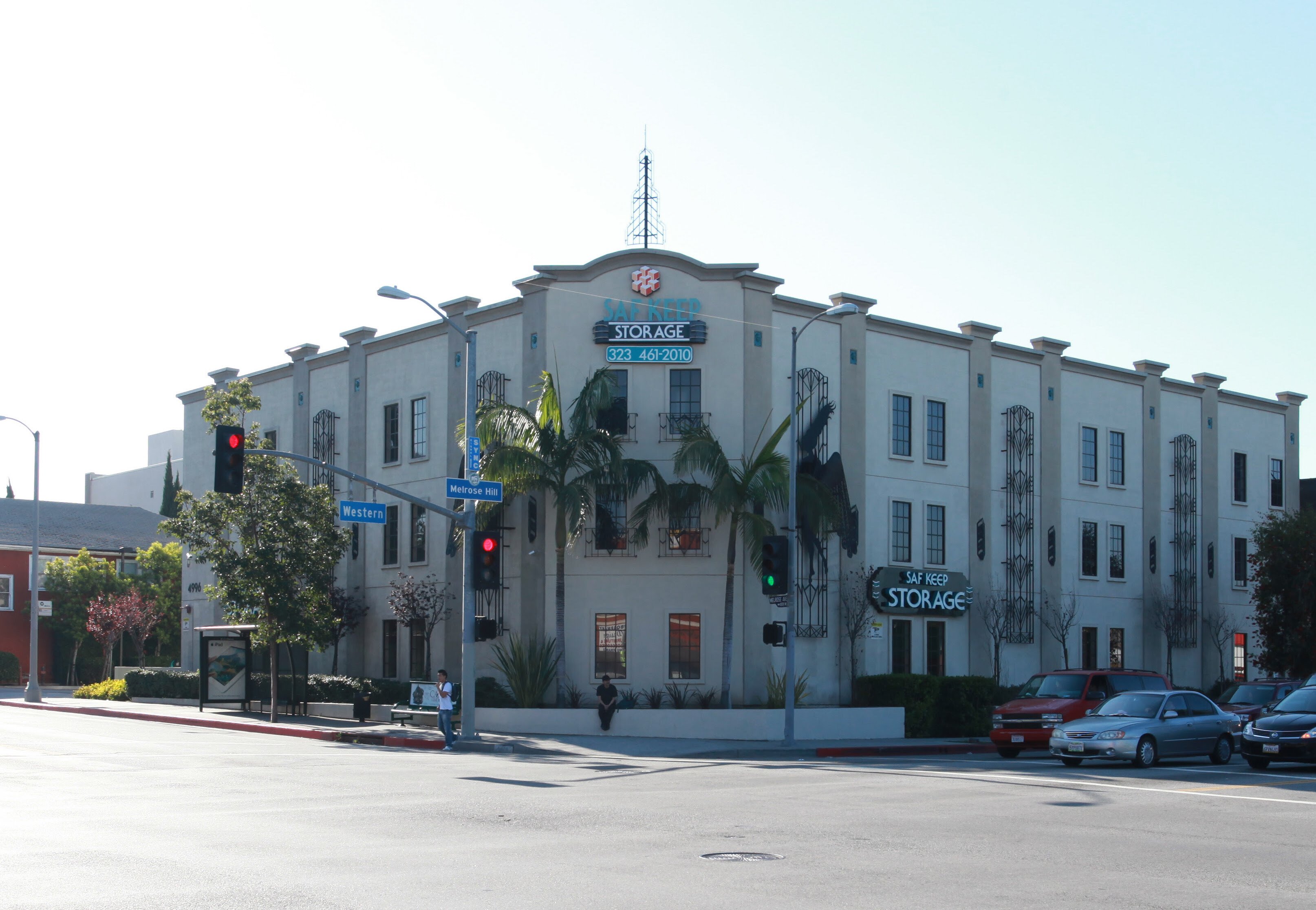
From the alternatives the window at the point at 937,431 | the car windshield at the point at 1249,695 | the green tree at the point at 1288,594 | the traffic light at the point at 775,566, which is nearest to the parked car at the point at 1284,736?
the car windshield at the point at 1249,695

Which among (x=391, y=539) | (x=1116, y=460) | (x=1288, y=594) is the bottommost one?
(x=1288, y=594)

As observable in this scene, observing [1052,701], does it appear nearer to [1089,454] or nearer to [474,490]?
[474,490]

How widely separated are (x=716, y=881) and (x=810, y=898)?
100 cm

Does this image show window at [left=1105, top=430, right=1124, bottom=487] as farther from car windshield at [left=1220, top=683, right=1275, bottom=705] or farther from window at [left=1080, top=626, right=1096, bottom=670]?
car windshield at [left=1220, top=683, right=1275, bottom=705]

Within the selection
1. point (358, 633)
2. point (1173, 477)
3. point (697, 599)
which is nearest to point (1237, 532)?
point (1173, 477)

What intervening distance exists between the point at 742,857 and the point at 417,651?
27.9m

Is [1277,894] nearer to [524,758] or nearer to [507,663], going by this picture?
[524,758]

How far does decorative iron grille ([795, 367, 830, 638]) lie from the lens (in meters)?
34.8

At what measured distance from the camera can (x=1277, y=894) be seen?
35.0 ft

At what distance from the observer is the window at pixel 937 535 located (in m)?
38.5

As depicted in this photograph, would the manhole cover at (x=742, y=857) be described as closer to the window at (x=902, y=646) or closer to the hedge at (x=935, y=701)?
the hedge at (x=935, y=701)

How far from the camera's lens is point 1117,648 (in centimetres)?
4288

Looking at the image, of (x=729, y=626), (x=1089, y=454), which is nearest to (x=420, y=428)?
(x=729, y=626)

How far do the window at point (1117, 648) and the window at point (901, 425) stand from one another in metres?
10.7
